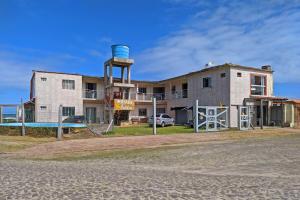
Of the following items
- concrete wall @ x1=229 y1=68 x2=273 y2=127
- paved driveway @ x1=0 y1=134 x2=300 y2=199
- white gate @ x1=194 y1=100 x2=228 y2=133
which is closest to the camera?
paved driveway @ x1=0 y1=134 x2=300 y2=199

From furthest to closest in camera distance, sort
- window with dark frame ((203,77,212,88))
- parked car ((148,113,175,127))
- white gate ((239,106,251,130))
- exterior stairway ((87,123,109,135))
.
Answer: window with dark frame ((203,77,212,88)) < parked car ((148,113,175,127)) < white gate ((239,106,251,130)) < exterior stairway ((87,123,109,135))

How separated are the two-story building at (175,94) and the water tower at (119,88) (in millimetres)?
238

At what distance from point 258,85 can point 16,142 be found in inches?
1070

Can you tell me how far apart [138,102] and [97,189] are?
4106cm

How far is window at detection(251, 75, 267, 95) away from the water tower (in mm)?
13816

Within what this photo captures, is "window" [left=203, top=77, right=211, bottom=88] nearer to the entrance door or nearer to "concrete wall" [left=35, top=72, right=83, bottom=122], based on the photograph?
the entrance door

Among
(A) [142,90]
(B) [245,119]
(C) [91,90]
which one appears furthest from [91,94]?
(B) [245,119]

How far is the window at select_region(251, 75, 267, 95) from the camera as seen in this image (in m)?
38.2

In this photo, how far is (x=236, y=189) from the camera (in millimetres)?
7602

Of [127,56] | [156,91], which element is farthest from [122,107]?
[156,91]

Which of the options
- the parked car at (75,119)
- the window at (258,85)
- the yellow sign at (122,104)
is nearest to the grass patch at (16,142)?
the parked car at (75,119)

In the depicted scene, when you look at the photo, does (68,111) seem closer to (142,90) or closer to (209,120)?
(142,90)

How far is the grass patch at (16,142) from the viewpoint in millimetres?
17719

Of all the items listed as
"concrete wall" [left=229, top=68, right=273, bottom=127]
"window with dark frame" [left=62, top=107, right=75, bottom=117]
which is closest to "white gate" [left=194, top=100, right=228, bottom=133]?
"concrete wall" [left=229, top=68, right=273, bottom=127]
